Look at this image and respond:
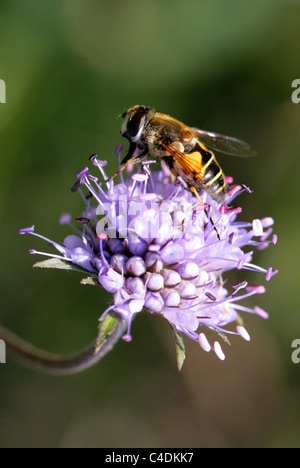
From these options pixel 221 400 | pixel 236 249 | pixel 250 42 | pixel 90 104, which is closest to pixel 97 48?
pixel 90 104

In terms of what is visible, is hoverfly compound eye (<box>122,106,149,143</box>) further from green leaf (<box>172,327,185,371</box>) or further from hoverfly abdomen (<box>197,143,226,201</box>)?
green leaf (<box>172,327,185,371</box>)

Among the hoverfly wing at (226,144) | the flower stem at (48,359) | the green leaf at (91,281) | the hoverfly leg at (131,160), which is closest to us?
the green leaf at (91,281)

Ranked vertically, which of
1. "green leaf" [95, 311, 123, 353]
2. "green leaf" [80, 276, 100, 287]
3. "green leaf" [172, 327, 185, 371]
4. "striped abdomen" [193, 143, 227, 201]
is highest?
"striped abdomen" [193, 143, 227, 201]

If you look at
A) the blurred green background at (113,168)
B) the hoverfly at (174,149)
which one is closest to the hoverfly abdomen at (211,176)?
the hoverfly at (174,149)

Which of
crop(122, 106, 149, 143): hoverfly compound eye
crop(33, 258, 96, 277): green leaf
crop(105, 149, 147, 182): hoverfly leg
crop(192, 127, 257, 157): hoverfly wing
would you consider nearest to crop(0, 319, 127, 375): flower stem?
crop(33, 258, 96, 277): green leaf

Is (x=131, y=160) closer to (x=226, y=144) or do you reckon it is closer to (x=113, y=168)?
(x=226, y=144)

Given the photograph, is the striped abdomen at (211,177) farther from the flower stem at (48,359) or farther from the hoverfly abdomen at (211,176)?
the flower stem at (48,359)
